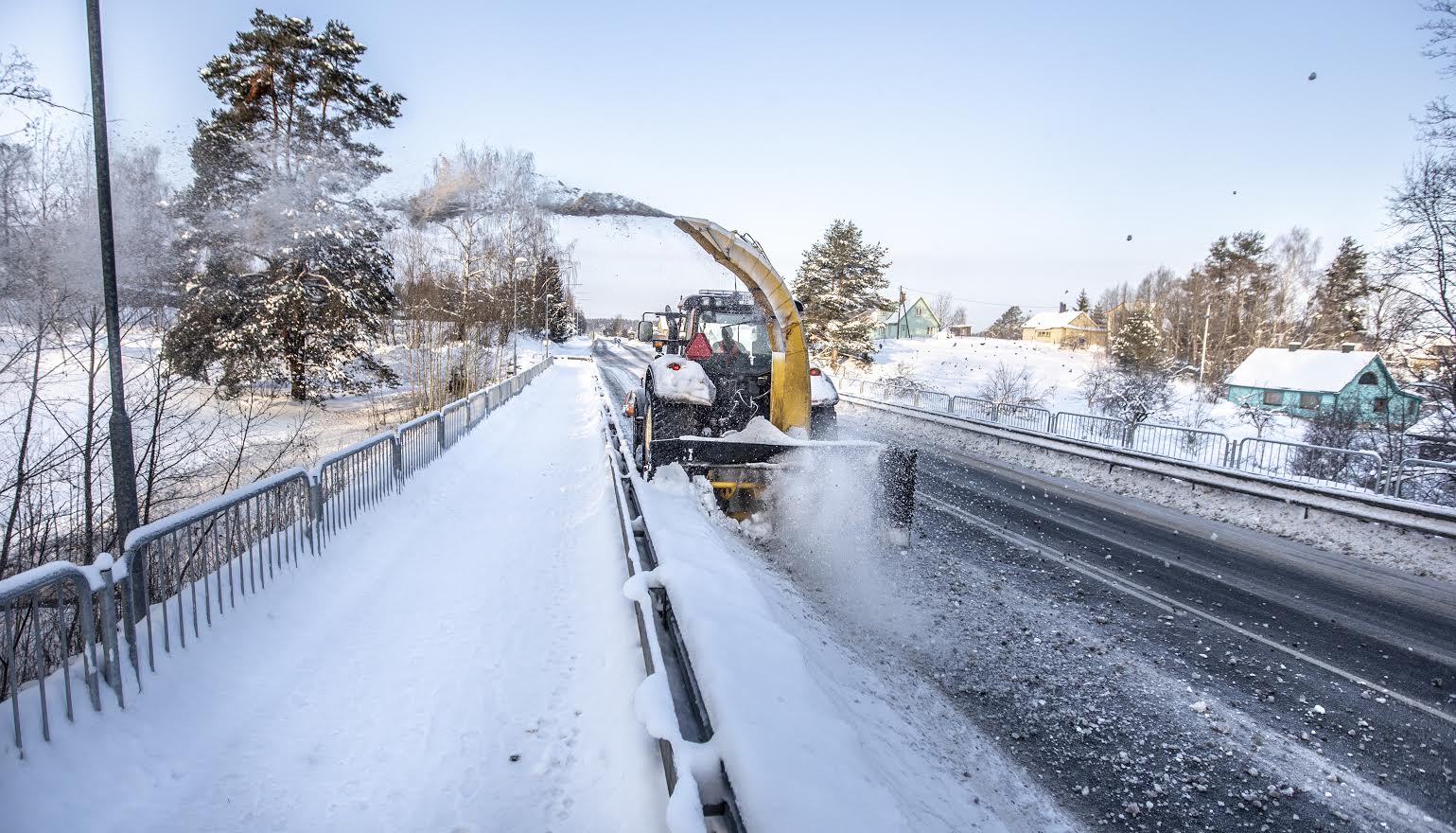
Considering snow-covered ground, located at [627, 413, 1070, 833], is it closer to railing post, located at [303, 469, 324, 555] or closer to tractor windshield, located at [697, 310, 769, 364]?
railing post, located at [303, 469, 324, 555]

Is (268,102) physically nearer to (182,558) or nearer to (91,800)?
(182,558)

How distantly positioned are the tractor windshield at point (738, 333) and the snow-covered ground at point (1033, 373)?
20.9 meters

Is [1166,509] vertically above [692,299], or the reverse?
[692,299]

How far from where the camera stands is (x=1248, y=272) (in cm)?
4759

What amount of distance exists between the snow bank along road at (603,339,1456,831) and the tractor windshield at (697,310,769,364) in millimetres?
3195

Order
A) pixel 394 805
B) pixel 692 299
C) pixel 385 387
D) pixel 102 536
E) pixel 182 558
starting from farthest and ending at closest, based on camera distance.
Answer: pixel 385 387
pixel 692 299
pixel 102 536
pixel 182 558
pixel 394 805

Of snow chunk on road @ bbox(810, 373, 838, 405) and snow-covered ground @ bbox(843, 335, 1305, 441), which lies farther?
snow-covered ground @ bbox(843, 335, 1305, 441)

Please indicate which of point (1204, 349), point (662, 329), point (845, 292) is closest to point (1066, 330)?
point (1204, 349)

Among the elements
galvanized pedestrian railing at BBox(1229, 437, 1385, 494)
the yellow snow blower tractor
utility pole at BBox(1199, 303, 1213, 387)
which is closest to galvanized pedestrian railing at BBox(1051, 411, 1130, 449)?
galvanized pedestrian railing at BBox(1229, 437, 1385, 494)

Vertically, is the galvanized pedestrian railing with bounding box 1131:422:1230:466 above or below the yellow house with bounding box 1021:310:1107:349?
below

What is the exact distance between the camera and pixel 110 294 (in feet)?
15.3

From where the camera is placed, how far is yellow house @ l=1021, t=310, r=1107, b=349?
73.3m

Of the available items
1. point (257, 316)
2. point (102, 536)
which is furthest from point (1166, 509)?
point (257, 316)

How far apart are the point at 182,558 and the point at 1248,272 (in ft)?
205
